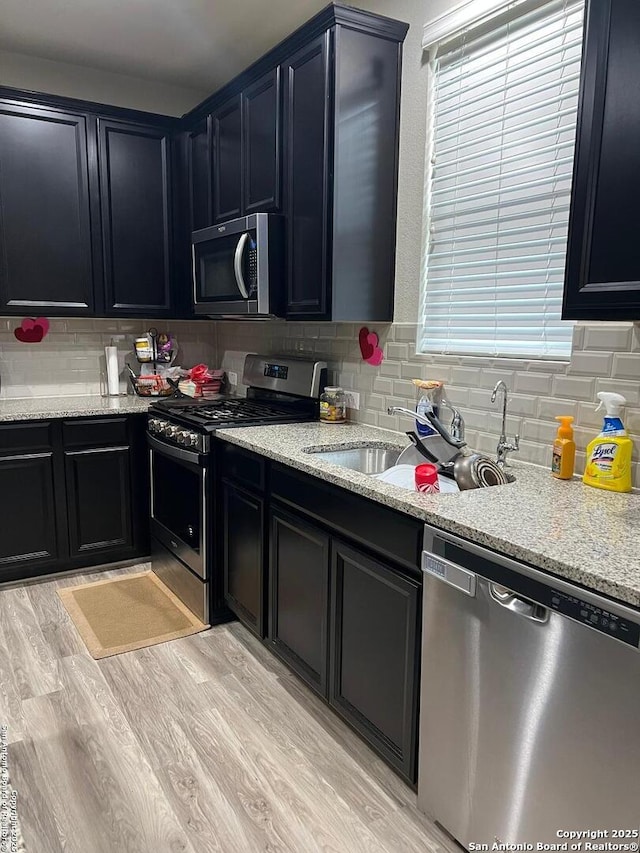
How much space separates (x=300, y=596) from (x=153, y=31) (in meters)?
2.86

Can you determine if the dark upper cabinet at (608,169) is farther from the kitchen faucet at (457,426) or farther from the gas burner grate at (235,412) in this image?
the gas burner grate at (235,412)

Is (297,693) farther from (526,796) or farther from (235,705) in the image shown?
(526,796)

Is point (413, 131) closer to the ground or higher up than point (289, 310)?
higher up

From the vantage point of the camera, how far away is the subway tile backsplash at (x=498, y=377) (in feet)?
5.96

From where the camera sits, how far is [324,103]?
240 cm

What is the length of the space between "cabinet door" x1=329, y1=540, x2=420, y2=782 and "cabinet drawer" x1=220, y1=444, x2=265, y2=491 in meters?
0.53

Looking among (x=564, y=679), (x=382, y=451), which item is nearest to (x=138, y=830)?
(x=564, y=679)

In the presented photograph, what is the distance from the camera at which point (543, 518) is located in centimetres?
150

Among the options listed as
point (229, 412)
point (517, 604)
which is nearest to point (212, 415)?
point (229, 412)

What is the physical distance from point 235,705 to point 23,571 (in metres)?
1.59

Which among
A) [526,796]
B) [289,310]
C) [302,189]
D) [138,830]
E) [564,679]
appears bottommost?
[138,830]

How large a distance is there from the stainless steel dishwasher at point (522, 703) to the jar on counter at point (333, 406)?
4.35 feet

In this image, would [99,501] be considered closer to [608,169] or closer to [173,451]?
[173,451]

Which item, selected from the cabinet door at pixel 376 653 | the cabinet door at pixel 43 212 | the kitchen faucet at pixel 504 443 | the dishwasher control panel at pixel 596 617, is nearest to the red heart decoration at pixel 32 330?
the cabinet door at pixel 43 212
